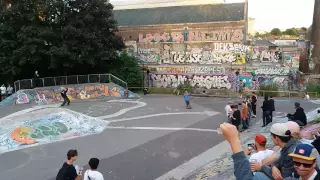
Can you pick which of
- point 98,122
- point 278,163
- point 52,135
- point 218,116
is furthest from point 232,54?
point 278,163

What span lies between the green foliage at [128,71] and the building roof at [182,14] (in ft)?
21.3

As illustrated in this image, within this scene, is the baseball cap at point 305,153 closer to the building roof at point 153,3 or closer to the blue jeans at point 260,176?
the blue jeans at point 260,176

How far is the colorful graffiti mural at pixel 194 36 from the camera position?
107ft

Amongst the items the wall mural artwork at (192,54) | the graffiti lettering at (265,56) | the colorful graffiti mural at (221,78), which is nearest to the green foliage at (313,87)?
the colorful graffiti mural at (221,78)

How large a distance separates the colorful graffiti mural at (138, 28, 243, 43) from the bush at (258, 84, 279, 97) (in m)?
5.98

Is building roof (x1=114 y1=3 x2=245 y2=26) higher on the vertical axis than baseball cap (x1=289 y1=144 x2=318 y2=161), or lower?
higher

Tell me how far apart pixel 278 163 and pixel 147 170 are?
22.2 ft

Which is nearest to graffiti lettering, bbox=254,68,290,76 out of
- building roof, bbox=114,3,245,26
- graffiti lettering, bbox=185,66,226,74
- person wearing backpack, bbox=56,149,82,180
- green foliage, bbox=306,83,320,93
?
green foliage, bbox=306,83,320,93

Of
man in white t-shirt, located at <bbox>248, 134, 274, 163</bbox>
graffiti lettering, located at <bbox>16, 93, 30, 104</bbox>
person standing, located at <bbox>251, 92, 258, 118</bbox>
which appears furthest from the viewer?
→ graffiti lettering, located at <bbox>16, 93, 30, 104</bbox>

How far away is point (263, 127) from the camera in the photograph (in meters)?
15.8

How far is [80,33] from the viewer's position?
28.1 meters

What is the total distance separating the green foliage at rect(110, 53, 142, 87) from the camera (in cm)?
3378

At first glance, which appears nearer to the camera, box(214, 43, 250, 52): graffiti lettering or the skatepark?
the skatepark

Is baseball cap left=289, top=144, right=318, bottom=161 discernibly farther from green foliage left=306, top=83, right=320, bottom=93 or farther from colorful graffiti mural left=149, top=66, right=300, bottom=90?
colorful graffiti mural left=149, top=66, right=300, bottom=90
